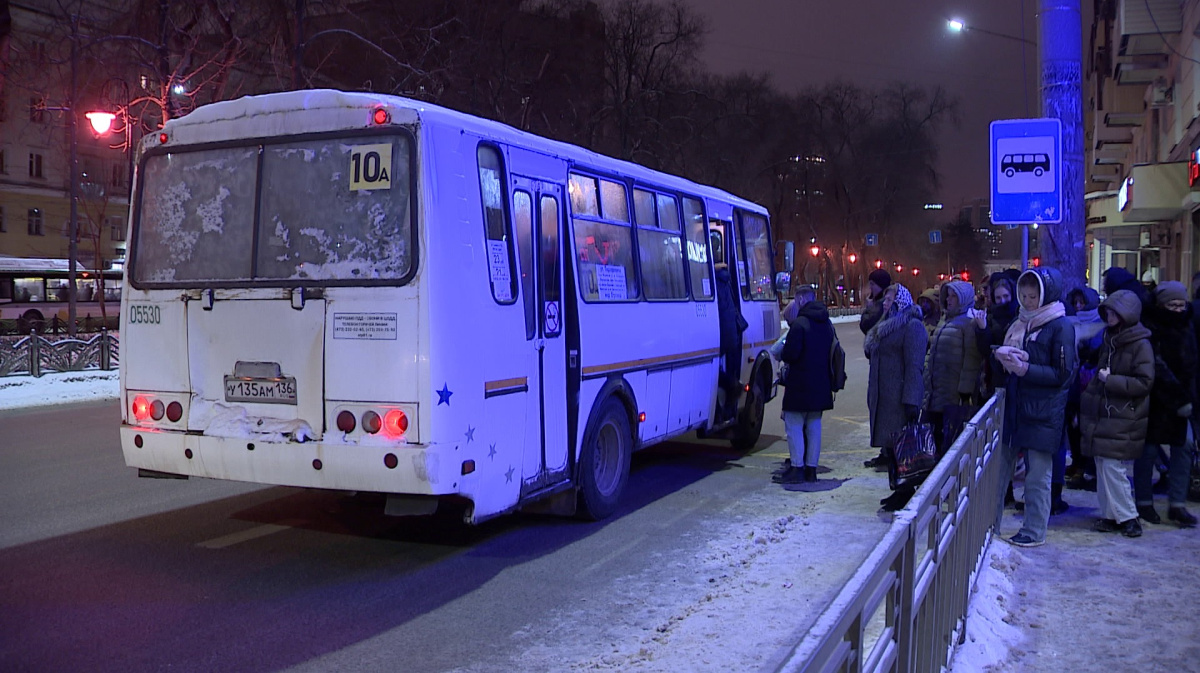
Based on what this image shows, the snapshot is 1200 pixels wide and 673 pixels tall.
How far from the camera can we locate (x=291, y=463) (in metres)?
6.57

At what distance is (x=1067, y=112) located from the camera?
988 centimetres

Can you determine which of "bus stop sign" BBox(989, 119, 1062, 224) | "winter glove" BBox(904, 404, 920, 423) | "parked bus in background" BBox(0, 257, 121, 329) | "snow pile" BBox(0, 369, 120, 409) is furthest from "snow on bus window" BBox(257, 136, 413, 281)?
"parked bus in background" BBox(0, 257, 121, 329)

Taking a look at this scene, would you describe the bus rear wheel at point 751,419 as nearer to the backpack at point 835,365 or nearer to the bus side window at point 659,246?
the bus side window at point 659,246

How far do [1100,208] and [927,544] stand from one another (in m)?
33.8

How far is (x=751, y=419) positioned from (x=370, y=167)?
6759 mm

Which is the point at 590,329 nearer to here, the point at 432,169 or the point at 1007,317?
the point at 432,169

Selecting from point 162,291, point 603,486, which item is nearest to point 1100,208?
point 603,486

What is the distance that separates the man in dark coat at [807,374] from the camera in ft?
32.1

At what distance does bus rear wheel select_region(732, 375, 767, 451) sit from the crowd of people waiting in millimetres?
1774

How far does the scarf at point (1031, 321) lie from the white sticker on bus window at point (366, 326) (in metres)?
4.42

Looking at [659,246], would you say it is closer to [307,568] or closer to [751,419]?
[751,419]

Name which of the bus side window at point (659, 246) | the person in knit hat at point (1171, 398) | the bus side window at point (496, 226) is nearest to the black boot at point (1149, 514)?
the person in knit hat at point (1171, 398)

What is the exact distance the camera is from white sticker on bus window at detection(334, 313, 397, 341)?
6.39 meters

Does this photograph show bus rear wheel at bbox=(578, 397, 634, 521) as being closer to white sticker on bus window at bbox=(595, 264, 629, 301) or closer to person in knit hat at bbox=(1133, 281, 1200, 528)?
white sticker on bus window at bbox=(595, 264, 629, 301)
